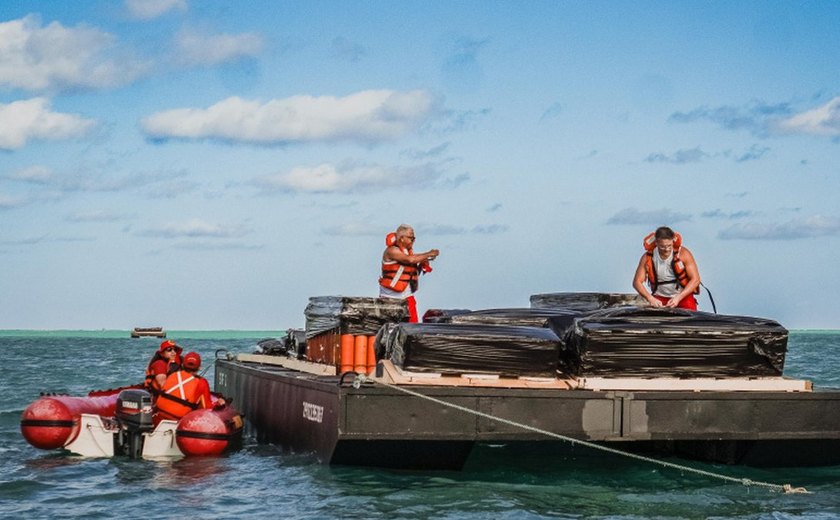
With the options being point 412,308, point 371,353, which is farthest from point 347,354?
point 412,308

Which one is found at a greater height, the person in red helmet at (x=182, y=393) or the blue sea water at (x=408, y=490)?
the person in red helmet at (x=182, y=393)

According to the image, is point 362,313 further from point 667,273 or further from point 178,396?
point 667,273

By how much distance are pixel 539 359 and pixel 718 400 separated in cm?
182

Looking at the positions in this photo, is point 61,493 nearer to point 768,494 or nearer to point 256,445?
point 256,445

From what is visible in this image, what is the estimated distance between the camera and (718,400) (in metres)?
11.3

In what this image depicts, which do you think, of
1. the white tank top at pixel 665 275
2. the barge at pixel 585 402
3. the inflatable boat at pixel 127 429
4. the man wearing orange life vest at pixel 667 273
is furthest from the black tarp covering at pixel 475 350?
the inflatable boat at pixel 127 429

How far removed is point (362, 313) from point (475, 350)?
9.20ft

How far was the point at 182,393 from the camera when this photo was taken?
1444 centimetres

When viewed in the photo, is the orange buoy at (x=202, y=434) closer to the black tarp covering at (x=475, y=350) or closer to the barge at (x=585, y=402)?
the barge at (x=585, y=402)

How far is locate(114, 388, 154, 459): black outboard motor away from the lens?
1394 centimetres

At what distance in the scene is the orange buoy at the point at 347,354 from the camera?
13375 millimetres

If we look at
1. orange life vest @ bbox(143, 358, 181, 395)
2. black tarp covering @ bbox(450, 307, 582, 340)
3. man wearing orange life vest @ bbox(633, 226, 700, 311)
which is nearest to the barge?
black tarp covering @ bbox(450, 307, 582, 340)

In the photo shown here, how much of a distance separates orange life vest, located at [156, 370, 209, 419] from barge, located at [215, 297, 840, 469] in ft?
8.57

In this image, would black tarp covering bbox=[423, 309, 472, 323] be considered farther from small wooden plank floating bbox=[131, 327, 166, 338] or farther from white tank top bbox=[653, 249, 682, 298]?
small wooden plank floating bbox=[131, 327, 166, 338]
